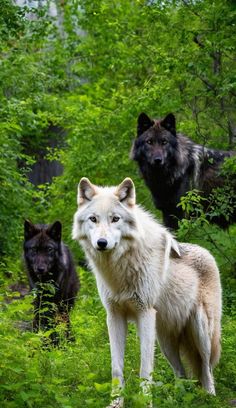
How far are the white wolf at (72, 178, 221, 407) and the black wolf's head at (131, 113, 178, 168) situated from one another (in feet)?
14.9

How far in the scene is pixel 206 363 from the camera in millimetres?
7031

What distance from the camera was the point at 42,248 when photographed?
406 inches

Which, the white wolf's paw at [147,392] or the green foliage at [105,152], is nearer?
the white wolf's paw at [147,392]

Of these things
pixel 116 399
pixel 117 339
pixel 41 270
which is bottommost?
pixel 116 399

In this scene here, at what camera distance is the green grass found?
5617mm

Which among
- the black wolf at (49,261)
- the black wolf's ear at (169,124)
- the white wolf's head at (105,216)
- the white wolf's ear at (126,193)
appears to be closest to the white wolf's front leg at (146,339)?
the white wolf's head at (105,216)

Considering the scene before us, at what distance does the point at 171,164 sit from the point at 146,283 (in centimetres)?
553

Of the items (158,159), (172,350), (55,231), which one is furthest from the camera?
(158,159)

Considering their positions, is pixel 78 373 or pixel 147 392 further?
pixel 78 373

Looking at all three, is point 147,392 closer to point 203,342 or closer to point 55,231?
point 203,342

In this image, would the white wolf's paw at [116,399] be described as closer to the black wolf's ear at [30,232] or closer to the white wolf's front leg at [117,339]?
the white wolf's front leg at [117,339]

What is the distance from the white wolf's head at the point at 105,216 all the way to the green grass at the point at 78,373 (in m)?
0.76

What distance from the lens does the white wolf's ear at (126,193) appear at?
657 cm

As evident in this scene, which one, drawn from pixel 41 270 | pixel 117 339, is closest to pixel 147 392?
pixel 117 339
